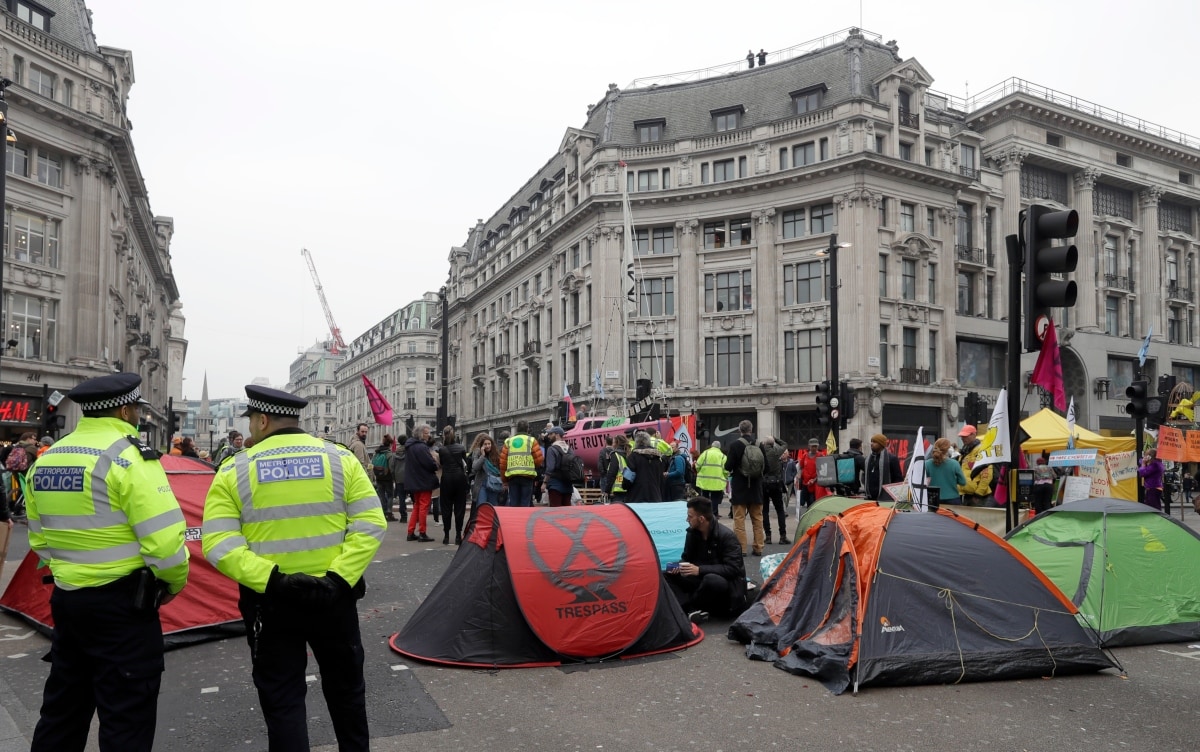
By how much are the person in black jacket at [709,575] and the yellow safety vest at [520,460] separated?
224 inches

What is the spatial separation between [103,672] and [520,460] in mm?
9957

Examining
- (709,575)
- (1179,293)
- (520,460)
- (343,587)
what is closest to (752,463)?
(520,460)

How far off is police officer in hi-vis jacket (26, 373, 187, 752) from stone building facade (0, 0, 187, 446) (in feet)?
99.4

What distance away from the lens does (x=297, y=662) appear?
3.79 meters

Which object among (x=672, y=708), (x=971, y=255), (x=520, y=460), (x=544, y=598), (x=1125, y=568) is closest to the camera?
(x=672, y=708)

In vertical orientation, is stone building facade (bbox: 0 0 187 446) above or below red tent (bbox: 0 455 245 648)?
above

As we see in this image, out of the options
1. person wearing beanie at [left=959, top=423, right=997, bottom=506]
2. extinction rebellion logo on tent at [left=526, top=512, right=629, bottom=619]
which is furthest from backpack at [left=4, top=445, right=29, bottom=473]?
person wearing beanie at [left=959, top=423, right=997, bottom=506]

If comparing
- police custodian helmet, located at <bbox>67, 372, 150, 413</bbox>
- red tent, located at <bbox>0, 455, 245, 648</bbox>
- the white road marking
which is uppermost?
police custodian helmet, located at <bbox>67, 372, 150, 413</bbox>

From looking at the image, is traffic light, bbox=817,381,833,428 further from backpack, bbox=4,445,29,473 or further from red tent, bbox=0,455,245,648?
backpack, bbox=4,445,29,473

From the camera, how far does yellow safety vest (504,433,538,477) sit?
1352cm

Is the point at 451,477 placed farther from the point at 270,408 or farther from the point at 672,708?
the point at 270,408

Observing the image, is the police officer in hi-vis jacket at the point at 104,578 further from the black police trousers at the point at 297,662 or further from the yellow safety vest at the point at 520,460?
the yellow safety vest at the point at 520,460

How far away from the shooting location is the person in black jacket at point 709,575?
7.90 meters

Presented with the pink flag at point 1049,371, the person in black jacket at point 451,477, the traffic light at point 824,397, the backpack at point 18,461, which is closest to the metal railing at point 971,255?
the traffic light at point 824,397
